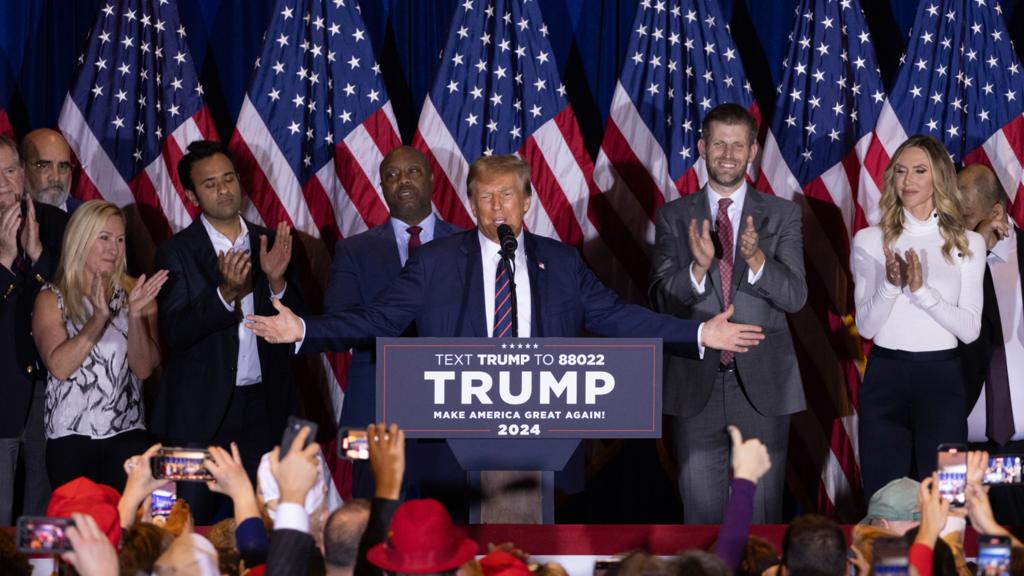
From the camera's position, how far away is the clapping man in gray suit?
18.3ft

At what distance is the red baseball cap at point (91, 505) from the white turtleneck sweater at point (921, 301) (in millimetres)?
A: 3176

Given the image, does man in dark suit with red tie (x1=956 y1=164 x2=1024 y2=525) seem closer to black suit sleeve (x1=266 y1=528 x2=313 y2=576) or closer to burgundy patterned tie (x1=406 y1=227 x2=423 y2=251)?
burgundy patterned tie (x1=406 y1=227 x2=423 y2=251)

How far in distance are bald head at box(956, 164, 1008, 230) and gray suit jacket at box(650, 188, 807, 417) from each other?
104 cm

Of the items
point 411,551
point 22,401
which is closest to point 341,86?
point 22,401

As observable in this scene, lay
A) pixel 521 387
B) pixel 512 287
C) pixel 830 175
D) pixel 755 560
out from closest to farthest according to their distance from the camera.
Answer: pixel 755 560 → pixel 521 387 → pixel 512 287 → pixel 830 175

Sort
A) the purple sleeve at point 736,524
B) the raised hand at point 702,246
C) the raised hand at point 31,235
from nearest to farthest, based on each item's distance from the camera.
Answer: the purple sleeve at point 736,524
the raised hand at point 702,246
the raised hand at point 31,235

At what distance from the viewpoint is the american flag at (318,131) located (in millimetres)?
6922

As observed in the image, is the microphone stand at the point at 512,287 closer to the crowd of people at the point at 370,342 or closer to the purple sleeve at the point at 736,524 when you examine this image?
the crowd of people at the point at 370,342

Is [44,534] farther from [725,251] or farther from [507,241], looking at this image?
[725,251]

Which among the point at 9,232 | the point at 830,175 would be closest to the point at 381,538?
the point at 9,232

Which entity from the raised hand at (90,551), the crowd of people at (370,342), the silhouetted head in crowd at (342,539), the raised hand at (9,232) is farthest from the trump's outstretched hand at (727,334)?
the raised hand at (9,232)

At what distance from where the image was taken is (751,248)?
5.31 meters

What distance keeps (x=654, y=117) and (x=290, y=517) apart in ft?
13.7

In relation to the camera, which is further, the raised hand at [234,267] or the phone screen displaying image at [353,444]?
the raised hand at [234,267]
